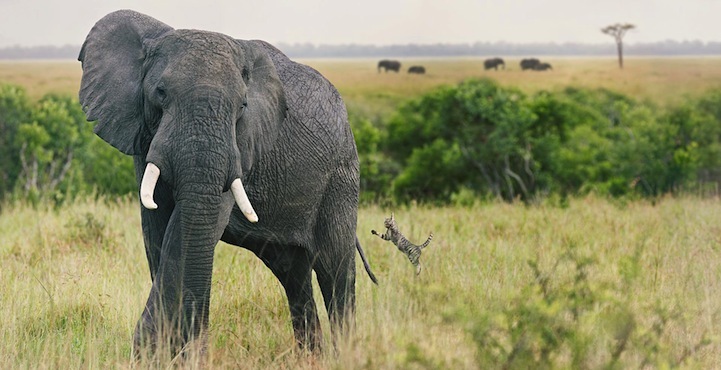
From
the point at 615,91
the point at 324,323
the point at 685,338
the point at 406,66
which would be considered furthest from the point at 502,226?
the point at 406,66

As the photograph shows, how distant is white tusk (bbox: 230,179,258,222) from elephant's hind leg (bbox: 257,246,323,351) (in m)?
1.30

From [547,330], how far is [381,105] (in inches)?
2111

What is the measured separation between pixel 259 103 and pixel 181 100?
2.05 ft

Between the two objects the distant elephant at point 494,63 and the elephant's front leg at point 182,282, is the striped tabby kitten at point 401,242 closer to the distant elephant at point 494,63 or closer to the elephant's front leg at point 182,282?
the elephant's front leg at point 182,282

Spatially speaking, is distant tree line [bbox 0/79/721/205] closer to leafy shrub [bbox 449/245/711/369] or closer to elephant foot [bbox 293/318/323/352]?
elephant foot [bbox 293/318/323/352]

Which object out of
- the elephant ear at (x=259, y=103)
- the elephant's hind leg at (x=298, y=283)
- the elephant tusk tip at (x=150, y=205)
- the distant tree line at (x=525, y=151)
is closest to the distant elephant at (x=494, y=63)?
the distant tree line at (x=525, y=151)

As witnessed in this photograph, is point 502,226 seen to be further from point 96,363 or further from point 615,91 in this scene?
point 615,91

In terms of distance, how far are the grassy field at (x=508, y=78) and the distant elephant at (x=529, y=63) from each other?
0.42 meters

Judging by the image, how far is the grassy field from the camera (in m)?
41.5

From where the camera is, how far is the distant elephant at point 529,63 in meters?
64.5

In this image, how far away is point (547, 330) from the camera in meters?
4.93

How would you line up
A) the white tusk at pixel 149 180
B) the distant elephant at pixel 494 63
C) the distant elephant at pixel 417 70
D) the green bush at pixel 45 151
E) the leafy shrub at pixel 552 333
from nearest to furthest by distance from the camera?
the leafy shrub at pixel 552 333 < the white tusk at pixel 149 180 < the green bush at pixel 45 151 < the distant elephant at pixel 494 63 < the distant elephant at pixel 417 70

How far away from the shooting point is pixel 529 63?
213 feet

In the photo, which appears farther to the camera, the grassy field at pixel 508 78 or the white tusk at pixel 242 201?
the grassy field at pixel 508 78
